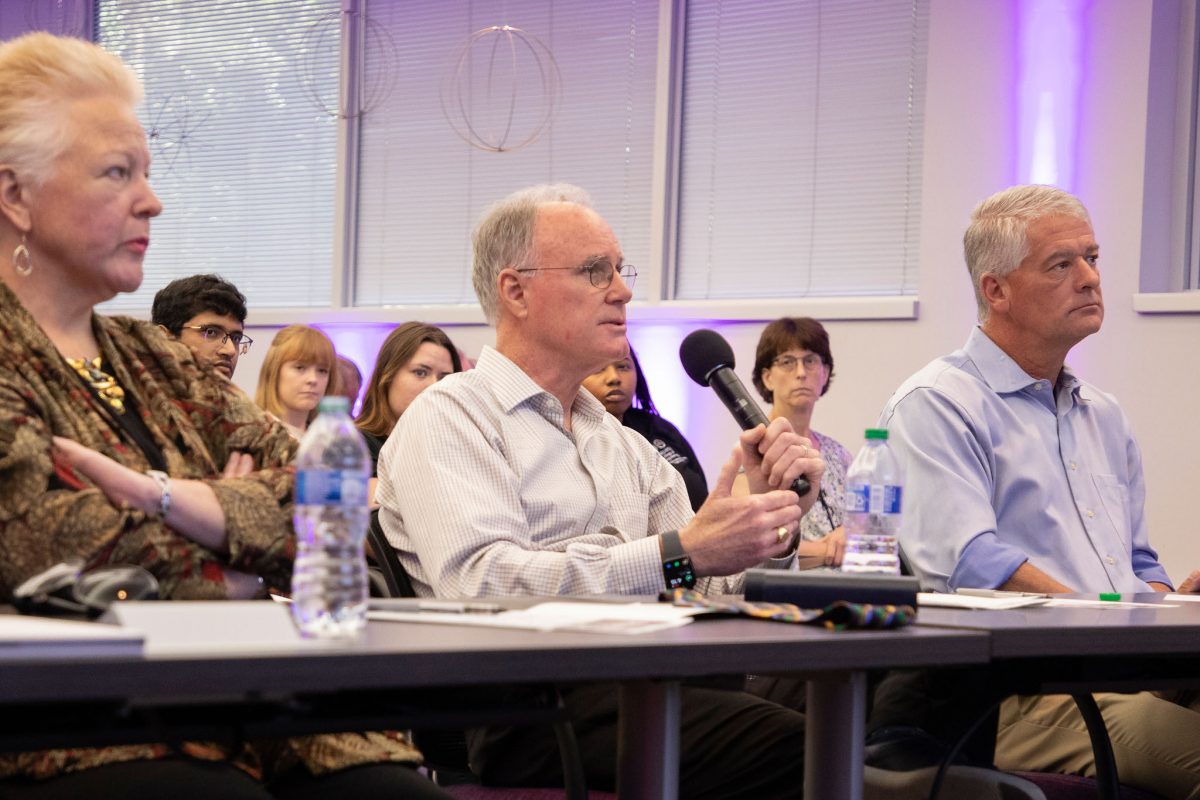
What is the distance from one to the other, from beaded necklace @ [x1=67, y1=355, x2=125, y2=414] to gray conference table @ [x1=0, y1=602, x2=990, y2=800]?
2.03 feet

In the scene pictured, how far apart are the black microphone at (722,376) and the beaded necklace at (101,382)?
2.84 feet

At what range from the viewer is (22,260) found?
184cm

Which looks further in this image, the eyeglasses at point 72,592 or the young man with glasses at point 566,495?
the young man with glasses at point 566,495

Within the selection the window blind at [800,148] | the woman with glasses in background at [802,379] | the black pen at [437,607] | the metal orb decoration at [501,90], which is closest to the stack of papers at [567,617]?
the black pen at [437,607]

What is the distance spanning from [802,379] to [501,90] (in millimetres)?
2498

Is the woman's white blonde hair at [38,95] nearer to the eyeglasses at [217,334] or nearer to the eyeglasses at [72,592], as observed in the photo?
the eyeglasses at [72,592]

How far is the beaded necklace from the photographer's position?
1842 mm

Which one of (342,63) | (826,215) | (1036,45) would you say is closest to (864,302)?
(826,215)

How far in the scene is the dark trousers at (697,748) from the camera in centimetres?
201

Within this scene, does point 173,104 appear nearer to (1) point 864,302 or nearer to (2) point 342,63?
(2) point 342,63

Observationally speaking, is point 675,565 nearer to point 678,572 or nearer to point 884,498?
point 678,572

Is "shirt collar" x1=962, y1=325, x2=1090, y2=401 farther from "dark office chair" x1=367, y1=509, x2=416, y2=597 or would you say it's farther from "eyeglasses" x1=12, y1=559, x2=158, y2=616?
"eyeglasses" x1=12, y1=559, x2=158, y2=616

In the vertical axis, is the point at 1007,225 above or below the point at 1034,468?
above

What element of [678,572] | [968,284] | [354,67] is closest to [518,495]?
[678,572]
